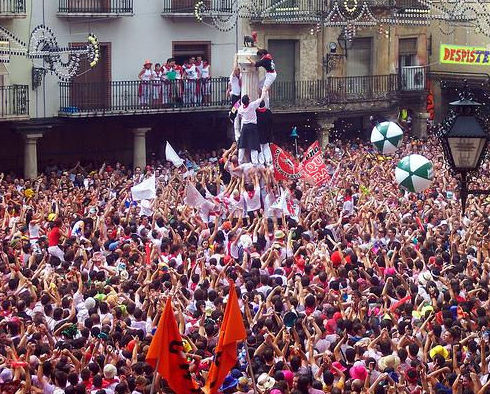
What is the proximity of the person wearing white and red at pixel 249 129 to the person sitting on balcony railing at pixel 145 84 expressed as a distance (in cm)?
1000

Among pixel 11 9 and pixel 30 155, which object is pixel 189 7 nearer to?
pixel 11 9

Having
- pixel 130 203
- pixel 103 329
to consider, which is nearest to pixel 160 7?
pixel 130 203

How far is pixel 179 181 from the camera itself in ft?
88.2

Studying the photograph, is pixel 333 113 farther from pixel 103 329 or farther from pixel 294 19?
pixel 103 329

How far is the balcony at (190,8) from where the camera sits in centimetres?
3506

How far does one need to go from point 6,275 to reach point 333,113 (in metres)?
22.1

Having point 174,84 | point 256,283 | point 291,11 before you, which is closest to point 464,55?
point 291,11

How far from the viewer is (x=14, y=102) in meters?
31.7

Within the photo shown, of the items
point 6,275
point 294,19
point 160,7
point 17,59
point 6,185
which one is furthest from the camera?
point 294,19

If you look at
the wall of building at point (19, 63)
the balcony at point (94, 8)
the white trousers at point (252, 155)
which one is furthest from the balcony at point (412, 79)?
the white trousers at point (252, 155)

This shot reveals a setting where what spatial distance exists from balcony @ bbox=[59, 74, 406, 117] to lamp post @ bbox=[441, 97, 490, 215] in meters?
22.1

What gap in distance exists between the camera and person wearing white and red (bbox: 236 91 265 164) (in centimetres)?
2409

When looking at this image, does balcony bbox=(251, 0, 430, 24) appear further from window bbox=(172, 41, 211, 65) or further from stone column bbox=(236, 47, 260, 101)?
stone column bbox=(236, 47, 260, 101)

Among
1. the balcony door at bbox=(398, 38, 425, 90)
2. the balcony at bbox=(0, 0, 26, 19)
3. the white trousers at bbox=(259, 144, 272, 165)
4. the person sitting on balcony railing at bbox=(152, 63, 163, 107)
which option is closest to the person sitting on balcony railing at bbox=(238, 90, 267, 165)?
the white trousers at bbox=(259, 144, 272, 165)
